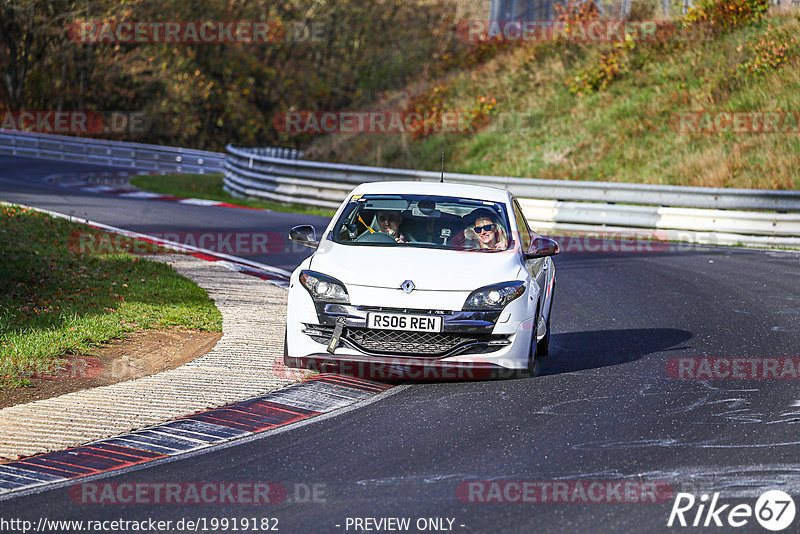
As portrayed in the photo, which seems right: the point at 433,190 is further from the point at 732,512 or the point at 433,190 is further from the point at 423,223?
the point at 732,512

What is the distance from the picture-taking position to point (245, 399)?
7551 millimetres

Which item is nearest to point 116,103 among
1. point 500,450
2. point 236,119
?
point 236,119

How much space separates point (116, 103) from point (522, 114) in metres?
21.7

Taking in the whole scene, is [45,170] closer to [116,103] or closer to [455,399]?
[116,103]

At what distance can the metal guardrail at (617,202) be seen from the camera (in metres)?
19.3

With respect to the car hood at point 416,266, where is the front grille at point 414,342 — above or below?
below

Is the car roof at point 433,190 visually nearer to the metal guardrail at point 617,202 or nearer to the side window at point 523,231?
the side window at point 523,231

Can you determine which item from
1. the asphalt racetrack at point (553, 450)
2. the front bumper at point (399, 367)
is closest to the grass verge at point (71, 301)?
the front bumper at point (399, 367)

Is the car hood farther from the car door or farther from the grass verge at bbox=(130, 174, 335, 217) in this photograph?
the grass verge at bbox=(130, 174, 335, 217)

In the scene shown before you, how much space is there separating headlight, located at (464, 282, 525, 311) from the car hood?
0.18 ft

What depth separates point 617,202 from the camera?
2203 centimetres

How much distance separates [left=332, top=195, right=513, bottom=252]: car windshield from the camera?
348 inches

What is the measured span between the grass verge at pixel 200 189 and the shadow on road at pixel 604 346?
45.0 feet

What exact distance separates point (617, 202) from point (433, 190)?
43.8 feet
